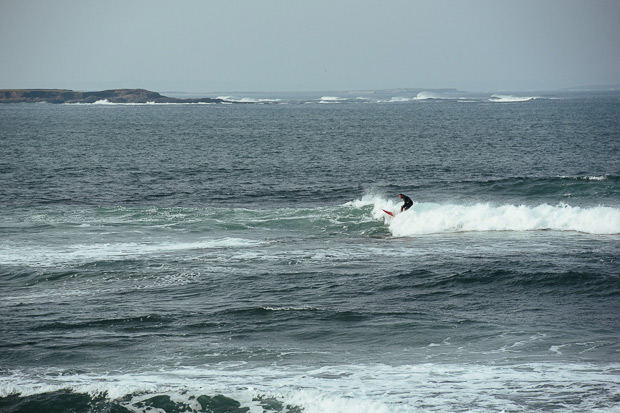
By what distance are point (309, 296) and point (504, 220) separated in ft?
43.2

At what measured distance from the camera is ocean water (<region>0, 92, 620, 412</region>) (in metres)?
13.4

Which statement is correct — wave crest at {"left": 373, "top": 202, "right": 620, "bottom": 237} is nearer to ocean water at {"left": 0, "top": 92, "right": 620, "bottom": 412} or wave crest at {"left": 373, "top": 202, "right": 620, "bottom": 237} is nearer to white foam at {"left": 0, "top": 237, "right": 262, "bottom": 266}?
ocean water at {"left": 0, "top": 92, "right": 620, "bottom": 412}

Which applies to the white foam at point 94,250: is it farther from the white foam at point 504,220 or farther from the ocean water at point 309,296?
the white foam at point 504,220

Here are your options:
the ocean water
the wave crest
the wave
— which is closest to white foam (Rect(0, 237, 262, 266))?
the ocean water

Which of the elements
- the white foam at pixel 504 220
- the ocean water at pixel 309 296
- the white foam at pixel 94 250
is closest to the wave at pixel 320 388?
the ocean water at pixel 309 296

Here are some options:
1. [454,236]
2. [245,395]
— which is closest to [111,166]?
[454,236]

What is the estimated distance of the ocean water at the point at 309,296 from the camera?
529 inches

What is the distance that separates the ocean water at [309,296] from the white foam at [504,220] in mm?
91

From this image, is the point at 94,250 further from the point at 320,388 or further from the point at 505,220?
the point at 505,220

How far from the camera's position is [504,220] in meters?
29.3

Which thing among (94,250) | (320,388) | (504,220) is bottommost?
(320,388)

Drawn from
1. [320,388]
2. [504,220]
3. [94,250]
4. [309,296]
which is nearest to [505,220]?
[504,220]

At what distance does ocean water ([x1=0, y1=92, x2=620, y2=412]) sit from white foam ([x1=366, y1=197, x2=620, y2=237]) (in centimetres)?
9

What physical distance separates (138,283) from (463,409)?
12.0 m
